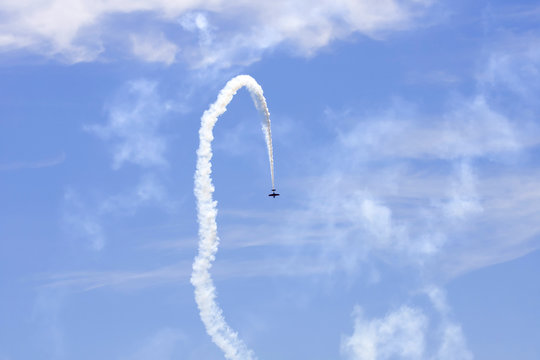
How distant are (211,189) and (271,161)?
73.3ft

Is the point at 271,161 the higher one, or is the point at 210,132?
the point at 210,132

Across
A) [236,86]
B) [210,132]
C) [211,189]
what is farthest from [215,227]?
[236,86]

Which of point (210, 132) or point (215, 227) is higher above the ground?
point (210, 132)

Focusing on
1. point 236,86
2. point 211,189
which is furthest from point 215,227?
point 236,86

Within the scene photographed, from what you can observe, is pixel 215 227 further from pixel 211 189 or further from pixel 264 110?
pixel 264 110

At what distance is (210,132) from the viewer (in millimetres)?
195875

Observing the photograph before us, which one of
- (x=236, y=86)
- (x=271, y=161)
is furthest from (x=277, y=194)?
(x=236, y=86)

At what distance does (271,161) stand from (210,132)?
68.5 feet

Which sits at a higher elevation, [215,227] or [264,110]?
[264,110]

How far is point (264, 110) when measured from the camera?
621 ft

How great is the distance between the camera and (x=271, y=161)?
18538 centimetres

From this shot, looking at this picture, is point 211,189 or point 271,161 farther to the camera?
point 211,189

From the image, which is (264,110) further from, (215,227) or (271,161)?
(215,227)

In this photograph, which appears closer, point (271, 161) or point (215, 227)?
point (271, 161)
